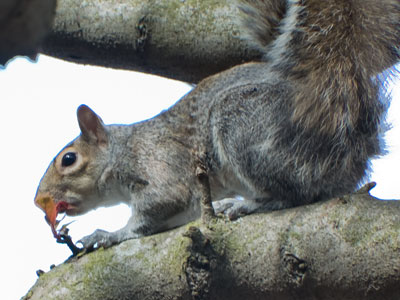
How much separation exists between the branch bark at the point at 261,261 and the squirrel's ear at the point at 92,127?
111cm

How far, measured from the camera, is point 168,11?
95.7 inches

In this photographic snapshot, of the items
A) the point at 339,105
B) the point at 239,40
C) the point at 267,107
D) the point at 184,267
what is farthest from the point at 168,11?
the point at 184,267

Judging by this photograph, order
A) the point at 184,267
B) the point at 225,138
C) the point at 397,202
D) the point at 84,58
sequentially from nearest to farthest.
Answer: the point at 397,202 < the point at 184,267 < the point at 225,138 < the point at 84,58

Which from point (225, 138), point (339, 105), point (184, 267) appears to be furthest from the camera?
point (225, 138)

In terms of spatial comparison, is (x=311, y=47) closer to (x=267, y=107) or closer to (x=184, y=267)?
(x=267, y=107)

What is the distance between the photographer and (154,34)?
8.00 ft

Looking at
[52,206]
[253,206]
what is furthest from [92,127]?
[253,206]

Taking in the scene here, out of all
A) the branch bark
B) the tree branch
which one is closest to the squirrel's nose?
the branch bark

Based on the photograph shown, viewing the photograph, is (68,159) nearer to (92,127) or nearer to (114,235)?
(92,127)

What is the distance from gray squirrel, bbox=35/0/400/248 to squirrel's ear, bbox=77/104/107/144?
1.07ft

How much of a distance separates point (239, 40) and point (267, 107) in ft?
1.05

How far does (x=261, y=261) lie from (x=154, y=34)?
3.93ft

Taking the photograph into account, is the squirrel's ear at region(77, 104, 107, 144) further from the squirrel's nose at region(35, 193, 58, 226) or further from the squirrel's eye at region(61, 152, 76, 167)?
the squirrel's nose at region(35, 193, 58, 226)

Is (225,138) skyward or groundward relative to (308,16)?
groundward
